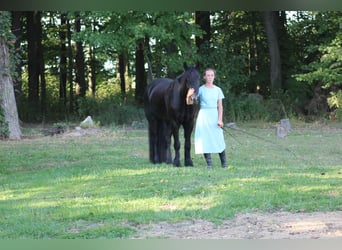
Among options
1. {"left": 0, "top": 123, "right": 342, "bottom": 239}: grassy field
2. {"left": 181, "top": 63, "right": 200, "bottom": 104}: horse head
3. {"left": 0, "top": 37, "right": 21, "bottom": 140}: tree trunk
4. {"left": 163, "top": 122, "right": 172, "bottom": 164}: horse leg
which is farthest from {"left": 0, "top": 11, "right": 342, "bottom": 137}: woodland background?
{"left": 181, "top": 63, "right": 200, "bottom": 104}: horse head

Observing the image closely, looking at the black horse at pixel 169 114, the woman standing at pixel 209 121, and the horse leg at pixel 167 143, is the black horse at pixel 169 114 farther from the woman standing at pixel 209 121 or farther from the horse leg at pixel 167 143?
the woman standing at pixel 209 121

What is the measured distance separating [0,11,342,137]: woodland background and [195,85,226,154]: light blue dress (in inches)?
254

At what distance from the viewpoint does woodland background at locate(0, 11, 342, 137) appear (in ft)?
61.5

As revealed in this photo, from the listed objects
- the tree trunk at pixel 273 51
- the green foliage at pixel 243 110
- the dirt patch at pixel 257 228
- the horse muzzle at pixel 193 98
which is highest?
the tree trunk at pixel 273 51

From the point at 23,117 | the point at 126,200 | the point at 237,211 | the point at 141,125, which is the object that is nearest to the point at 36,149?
the point at 141,125

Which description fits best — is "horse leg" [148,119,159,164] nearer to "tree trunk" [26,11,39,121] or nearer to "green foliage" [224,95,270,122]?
"green foliage" [224,95,270,122]

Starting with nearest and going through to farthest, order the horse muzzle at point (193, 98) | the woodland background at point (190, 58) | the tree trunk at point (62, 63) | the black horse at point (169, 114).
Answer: the horse muzzle at point (193, 98) < the black horse at point (169, 114) < the woodland background at point (190, 58) < the tree trunk at point (62, 63)

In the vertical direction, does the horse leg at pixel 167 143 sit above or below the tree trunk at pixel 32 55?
below

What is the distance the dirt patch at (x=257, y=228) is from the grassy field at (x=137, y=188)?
0.17 m

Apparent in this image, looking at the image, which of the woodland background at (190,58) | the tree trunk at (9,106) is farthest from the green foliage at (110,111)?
the tree trunk at (9,106)

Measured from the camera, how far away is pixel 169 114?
9.01 meters

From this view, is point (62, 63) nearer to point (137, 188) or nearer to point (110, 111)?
point (110, 111)

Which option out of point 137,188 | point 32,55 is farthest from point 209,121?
point 32,55

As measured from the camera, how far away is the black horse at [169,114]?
871 cm
